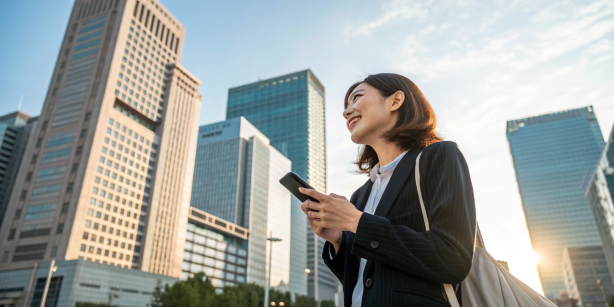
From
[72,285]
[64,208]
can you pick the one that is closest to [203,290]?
[72,285]

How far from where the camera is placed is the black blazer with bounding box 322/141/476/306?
145 centimetres

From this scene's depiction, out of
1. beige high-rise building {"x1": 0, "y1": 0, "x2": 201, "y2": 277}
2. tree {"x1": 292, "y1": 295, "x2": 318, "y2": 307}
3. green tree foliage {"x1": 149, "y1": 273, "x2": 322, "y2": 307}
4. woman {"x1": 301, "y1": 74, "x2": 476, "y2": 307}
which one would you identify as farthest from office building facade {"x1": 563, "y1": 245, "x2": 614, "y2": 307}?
woman {"x1": 301, "y1": 74, "x2": 476, "y2": 307}

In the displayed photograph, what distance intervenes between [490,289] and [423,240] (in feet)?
1.24

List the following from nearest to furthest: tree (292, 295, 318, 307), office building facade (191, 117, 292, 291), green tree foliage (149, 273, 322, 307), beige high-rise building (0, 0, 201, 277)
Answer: green tree foliage (149, 273, 322, 307) → beige high-rise building (0, 0, 201, 277) → tree (292, 295, 318, 307) → office building facade (191, 117, 292, 291)

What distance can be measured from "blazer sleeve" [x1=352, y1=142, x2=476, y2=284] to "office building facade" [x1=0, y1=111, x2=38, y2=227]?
118 m

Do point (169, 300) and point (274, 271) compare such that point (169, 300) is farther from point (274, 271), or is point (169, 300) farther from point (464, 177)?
point (274, 271)

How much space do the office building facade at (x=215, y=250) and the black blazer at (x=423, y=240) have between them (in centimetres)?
8949

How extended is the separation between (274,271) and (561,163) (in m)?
115

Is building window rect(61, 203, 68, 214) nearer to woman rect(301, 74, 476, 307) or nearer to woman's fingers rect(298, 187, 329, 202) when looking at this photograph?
woman rect(301, 74, 476, 307)

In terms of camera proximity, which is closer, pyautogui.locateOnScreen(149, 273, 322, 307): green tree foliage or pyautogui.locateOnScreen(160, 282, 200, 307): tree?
pyautogui.locateOnScreen(160, 282, 200, 307): tree

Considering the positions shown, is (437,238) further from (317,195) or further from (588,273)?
(588,273)

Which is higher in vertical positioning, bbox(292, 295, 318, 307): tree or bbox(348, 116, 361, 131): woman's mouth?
bbox(292, 295, 318, 307): tree

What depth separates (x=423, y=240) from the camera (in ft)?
4.84

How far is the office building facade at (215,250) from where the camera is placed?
8794cm
